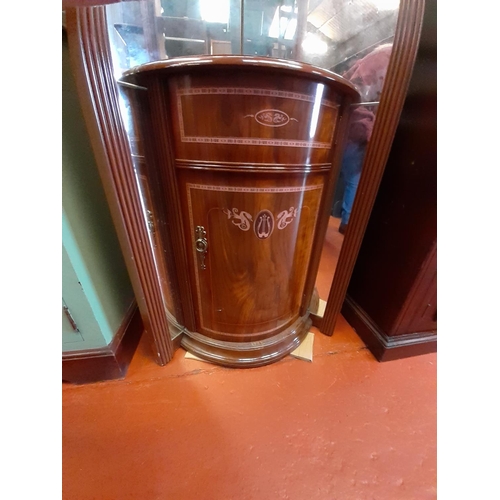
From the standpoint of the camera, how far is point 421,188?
83cm

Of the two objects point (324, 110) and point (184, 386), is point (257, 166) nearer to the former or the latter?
point (324, 110)

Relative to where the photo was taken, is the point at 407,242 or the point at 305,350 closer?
the point at 407,242

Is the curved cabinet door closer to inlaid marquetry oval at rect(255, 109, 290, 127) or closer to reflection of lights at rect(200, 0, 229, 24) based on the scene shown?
inlaid marquetry oval at rect(255, 109, 290, 127)

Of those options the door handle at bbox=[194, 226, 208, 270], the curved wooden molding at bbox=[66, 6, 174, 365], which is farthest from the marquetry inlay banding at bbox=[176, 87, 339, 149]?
the door handle at bbox=[194, 226, 208, 270]

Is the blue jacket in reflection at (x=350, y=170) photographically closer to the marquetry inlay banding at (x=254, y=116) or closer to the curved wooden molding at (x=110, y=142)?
the marquetry inlay banding at (x=254, y=116)

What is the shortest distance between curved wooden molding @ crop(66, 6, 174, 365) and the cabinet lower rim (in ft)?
0.76

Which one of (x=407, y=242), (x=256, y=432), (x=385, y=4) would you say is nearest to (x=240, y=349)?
(x=256, y=432)

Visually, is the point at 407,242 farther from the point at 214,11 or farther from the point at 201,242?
the point at 214,11

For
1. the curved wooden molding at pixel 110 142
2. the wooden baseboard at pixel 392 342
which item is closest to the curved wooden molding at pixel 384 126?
the wooden baseboard at pixel 392 342

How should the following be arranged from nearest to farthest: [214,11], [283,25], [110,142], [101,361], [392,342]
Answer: [110,142] → [101,361] → [392,342] → [214,11] → [283,25]

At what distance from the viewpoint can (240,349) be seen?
1.02 m

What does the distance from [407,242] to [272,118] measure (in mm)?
656

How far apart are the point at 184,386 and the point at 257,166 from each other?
84cm

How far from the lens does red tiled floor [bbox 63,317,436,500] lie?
707 mm
